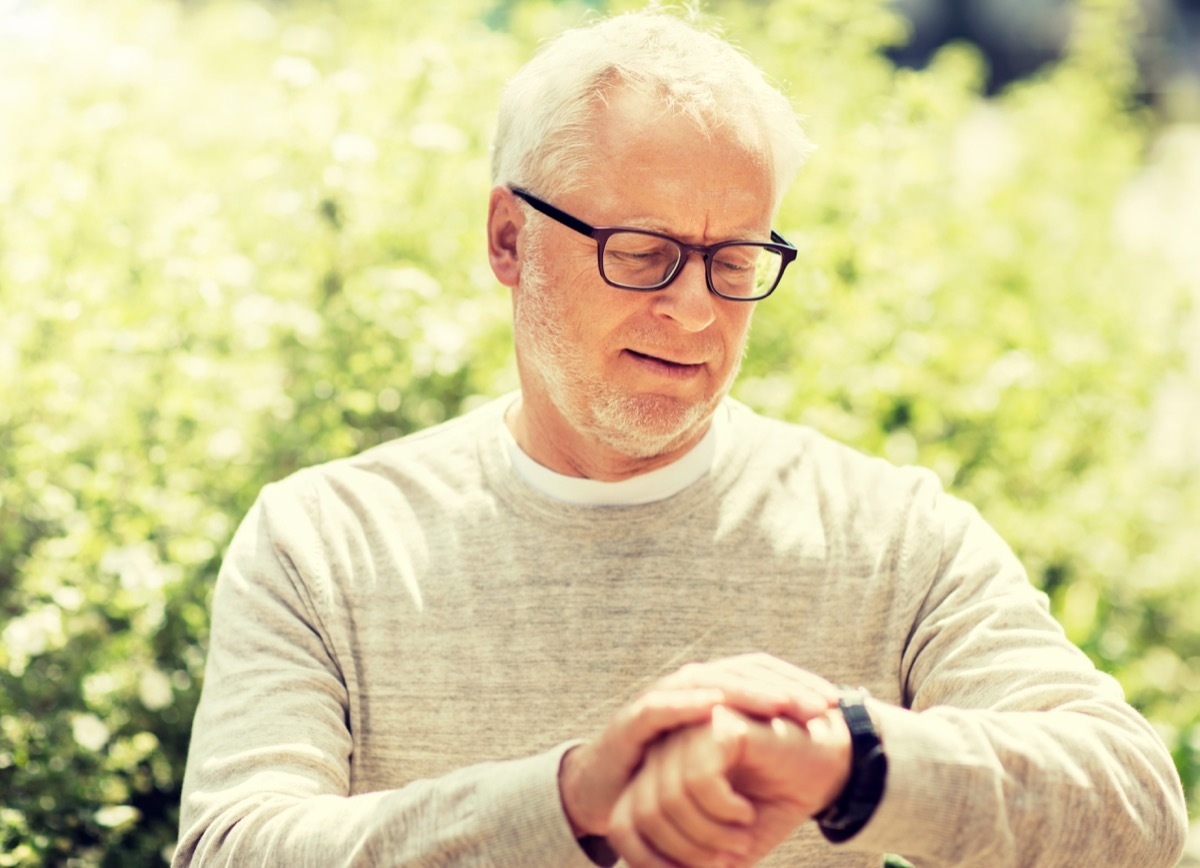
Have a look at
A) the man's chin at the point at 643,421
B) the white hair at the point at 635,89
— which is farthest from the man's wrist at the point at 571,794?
the white hair at the point at 635,89

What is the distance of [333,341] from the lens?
3.05m

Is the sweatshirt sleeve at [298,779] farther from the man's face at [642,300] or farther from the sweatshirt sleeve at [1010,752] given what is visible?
the man's face at [642,300]

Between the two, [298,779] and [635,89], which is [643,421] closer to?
[635,89]

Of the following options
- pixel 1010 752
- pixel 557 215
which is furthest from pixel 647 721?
pixel 557 215

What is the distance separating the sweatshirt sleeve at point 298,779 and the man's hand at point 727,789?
0.09 meters

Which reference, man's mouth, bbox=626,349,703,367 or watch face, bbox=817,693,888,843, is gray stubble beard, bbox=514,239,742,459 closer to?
man's mouth, bbox=626,349,703,367

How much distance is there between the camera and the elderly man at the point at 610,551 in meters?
1.86

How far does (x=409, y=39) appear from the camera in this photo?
4.89m

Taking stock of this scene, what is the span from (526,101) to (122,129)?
1.73 metres

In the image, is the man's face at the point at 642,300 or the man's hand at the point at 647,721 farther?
the man's face at the point at 642,300

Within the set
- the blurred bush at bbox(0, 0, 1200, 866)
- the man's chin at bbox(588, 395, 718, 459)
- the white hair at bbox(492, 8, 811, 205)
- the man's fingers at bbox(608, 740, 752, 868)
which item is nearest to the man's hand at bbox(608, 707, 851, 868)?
the man's fingers at bbox(608, 740, 752, 868)

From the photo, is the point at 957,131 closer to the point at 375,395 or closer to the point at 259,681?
the point at 375,395

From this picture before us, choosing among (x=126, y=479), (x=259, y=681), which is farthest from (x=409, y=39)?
(x=259, y=681)

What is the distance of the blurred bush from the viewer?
260 cm
